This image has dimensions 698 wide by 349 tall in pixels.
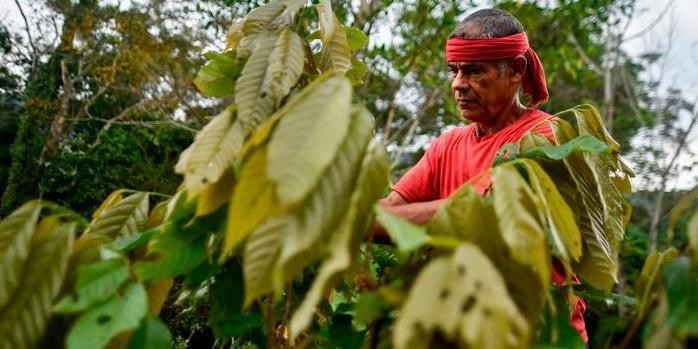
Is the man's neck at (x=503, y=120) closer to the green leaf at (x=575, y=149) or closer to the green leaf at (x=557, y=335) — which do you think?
the green leaf at (x=575, y=149)

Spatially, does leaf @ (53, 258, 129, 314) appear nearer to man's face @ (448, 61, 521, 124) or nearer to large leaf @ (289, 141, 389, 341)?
large leaf @ (289, 141, 389, 341)

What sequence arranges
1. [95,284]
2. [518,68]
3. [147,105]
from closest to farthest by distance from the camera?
[95,284] → [518,68] → [147,105]

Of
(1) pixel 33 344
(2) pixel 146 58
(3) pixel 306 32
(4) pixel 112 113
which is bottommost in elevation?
(4) pixel 112 113

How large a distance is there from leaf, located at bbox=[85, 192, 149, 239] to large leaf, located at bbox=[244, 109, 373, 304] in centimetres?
30

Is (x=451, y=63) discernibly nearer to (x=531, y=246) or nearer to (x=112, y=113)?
(x=531, y=246)

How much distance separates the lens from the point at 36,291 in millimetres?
534

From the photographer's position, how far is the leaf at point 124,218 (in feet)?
2.36

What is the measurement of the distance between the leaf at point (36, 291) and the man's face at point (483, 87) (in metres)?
1.13

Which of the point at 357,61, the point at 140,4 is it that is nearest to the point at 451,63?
the point at 357,61

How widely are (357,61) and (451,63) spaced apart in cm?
61

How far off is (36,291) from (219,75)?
0.39 meters

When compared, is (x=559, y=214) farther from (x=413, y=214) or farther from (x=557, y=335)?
(x=413, y=214)

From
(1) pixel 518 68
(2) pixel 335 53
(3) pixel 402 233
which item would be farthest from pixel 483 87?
(3) pixel 402 233

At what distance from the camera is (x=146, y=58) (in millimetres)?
8977
